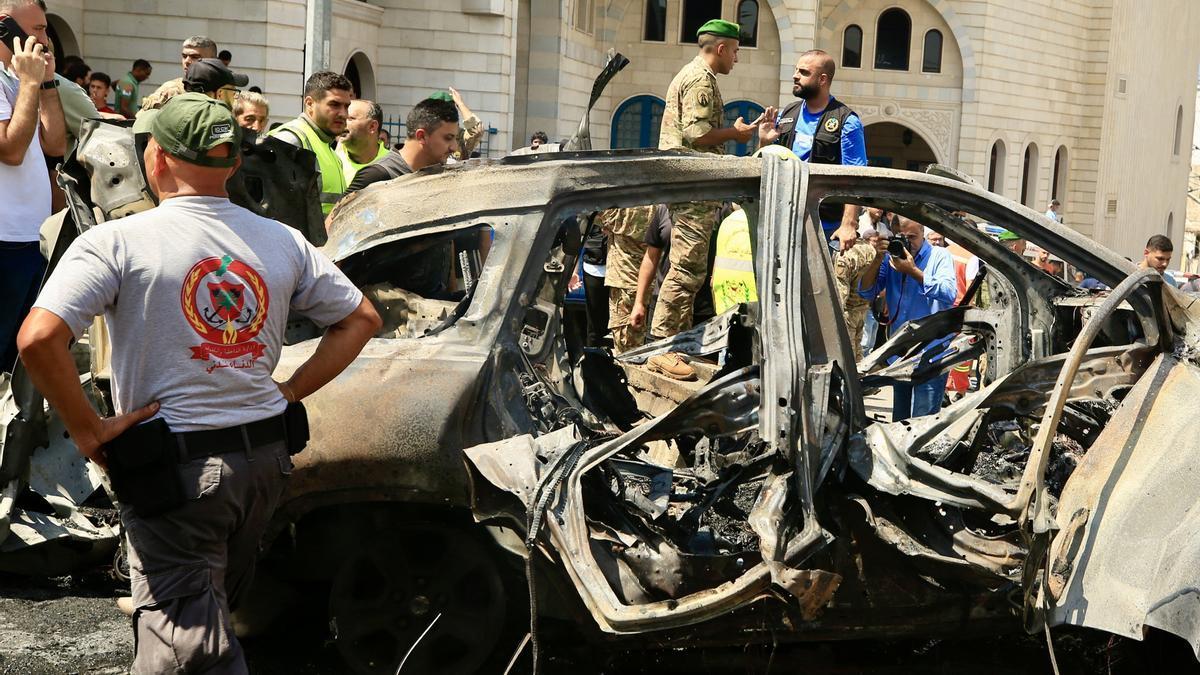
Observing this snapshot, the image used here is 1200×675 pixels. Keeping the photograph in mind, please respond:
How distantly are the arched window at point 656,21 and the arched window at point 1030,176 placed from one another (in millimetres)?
12434

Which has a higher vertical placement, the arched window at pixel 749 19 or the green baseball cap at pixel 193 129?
the arched window at pixel 749 19

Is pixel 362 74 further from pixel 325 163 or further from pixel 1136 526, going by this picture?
pixel 1136 526

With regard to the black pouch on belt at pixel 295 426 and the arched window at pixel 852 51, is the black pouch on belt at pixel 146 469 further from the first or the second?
the arched window at pixel 852 51

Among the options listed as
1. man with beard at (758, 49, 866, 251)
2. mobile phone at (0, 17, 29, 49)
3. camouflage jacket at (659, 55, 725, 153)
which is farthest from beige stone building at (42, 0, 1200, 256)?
mobile phone at (0, 17, 29, 49)

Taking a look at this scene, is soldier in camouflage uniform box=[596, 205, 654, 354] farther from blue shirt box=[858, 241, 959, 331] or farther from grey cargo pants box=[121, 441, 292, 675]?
grey cargo pants box=[121, 441, 292, 675]

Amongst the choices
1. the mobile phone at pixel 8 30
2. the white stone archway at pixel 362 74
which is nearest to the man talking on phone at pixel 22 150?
the mobile phone at pixel 8 30

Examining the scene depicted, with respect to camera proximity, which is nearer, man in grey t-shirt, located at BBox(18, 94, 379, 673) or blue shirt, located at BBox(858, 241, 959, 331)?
man in grey t-shirt, located at BBox(18, 94, 379, 673)

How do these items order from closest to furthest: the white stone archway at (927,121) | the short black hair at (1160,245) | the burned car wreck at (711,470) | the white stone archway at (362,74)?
1. the burned car wreck at (711,470)
2. the short black hair at (1160,245)
3. the white stone archway at (362,74)
4. the white stone archway at (927,121)

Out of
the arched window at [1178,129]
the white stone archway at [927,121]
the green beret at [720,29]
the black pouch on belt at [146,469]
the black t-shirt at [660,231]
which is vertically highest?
the arched window at [1178,129]

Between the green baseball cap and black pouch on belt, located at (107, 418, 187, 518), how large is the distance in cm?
62

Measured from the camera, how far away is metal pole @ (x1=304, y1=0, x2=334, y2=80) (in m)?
11.0

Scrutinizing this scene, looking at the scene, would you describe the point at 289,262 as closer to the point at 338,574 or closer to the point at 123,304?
the point at 123,304

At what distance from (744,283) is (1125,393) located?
9.82ft

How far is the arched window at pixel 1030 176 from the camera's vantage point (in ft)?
143
